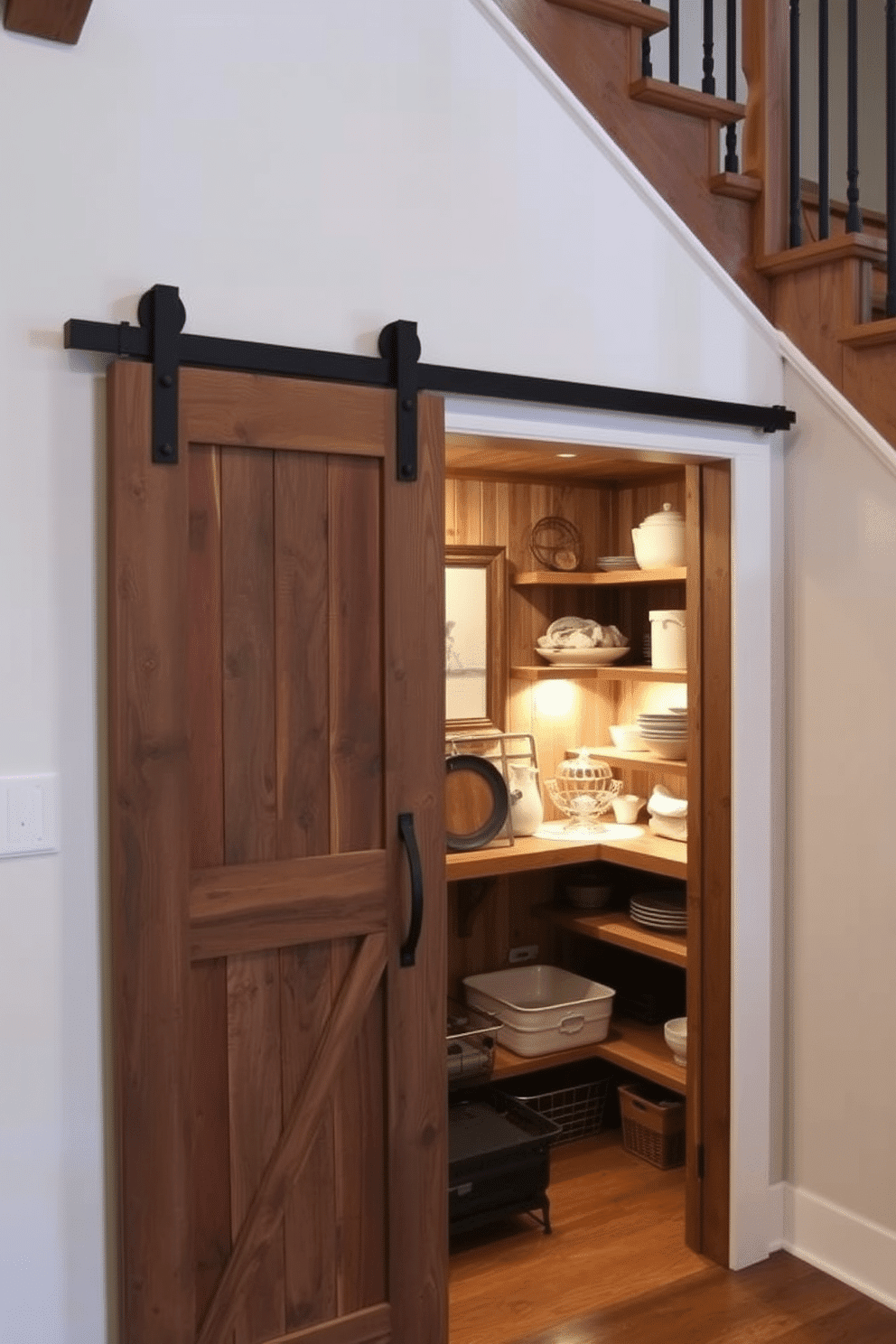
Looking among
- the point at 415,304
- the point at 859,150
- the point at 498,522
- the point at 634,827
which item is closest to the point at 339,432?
the point at 415,304

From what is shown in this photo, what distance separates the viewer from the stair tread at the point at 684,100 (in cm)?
272

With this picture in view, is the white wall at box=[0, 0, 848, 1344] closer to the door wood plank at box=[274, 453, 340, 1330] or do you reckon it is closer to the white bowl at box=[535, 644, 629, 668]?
the door wood plank at box=[274, 453, 340, 1330]

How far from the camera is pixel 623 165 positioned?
271 cm

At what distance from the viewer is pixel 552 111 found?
2623 mm

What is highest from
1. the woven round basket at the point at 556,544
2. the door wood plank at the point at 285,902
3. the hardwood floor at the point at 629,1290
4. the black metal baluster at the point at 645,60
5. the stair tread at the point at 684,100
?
the black metal baluster at the point at 645,60

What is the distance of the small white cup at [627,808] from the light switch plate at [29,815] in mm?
2339

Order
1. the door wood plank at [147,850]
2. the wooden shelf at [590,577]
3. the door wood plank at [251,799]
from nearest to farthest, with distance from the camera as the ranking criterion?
the door wood plank at [147,850], the door wood plank at [251,799], the wooden shelf at [590,577]

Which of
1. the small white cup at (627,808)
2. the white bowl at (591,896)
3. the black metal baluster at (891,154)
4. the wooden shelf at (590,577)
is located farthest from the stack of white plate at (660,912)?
the black metal baluster at (891,154)

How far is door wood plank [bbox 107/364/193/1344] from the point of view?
6.74 ft

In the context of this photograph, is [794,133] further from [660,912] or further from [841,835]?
[660,912]

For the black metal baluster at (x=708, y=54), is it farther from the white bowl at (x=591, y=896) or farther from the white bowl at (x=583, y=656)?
the white bowl at (x=591, y=896)

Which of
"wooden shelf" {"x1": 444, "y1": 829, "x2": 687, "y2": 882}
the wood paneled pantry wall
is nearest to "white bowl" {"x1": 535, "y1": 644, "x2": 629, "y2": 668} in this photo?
the wood paneled pantry wall

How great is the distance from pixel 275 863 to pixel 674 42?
6.88ft

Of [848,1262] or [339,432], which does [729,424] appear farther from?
[848,1262]
